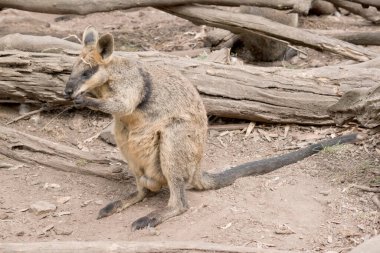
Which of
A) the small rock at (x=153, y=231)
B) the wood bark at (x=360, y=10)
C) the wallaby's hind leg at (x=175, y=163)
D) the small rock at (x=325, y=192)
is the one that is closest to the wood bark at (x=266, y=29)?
the wood bark at (x=360, y=10)

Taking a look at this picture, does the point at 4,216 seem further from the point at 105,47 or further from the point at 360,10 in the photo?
the point at 360,10

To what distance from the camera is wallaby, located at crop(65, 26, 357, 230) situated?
19.1 feet

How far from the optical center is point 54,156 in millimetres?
7023

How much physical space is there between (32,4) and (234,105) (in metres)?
3.00

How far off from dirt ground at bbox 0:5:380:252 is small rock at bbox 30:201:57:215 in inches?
1.7

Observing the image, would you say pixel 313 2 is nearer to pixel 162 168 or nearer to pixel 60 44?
pixel 60 44

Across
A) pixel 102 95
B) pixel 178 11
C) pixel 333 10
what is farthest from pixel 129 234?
pixel 333 10

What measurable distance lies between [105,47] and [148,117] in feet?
2.30

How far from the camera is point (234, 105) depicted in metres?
7.54

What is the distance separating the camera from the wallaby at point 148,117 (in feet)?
19.1

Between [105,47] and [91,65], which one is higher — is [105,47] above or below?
above

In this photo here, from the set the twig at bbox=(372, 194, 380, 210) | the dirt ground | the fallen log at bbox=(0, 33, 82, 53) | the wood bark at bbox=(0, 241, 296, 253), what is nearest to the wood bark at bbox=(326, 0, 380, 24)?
the dirt ground

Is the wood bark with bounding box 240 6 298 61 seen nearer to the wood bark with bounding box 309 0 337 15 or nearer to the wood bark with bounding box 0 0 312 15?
the wood bark with bounding box 0 0 312 15

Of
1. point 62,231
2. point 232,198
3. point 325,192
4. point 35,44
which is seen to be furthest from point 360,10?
point 62,231
